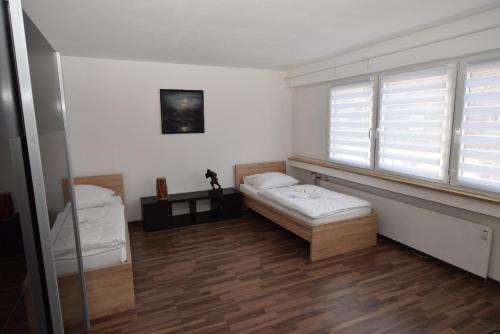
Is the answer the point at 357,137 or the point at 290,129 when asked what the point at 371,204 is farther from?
the point at 290,129

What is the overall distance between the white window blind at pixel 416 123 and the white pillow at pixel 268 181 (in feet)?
4.47

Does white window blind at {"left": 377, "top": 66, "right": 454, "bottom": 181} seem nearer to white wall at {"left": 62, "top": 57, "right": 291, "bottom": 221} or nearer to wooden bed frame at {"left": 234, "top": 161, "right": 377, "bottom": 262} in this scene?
wooden bed frame at {"left": 234, "top": 161, "right": 377, "bottom": 262}

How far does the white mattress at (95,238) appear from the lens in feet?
4.89

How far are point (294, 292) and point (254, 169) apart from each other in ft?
8.51

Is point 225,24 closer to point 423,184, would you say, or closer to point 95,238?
point 95,238

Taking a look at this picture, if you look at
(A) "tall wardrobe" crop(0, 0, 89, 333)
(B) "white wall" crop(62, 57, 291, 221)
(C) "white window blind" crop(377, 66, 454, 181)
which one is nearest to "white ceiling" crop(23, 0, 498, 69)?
(B) "white wall" crop(62, 57, 291, 221)

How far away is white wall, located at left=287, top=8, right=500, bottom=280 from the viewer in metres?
2.52

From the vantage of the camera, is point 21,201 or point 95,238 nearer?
point 21,201

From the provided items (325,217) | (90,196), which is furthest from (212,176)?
(325,217)

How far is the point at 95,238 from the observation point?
8.00ft

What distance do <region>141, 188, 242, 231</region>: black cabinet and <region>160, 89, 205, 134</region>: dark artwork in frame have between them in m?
0.97

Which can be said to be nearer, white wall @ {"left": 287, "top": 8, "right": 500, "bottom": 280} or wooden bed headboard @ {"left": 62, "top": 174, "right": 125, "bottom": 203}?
white wall @ {"left": 287, "top": 8, "right": 500, "bottom": 280}

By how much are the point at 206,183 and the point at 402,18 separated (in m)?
3.26

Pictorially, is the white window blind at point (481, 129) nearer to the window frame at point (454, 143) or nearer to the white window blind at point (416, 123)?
the window frame at point (454, 143)
